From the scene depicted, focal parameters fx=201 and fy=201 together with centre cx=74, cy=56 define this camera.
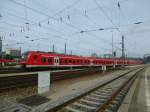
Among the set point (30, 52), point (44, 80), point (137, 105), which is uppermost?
point (30, 52)

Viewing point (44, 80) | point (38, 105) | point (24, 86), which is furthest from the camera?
point (24, 86)

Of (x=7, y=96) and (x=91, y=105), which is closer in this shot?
(x=91, y=105)

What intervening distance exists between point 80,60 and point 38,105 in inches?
1333

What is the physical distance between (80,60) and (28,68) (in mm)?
15966

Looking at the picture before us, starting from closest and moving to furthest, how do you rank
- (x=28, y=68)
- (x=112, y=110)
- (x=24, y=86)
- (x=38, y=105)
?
(x=112, y=110), (x=38, y=105), (x=24, y=86), (x=28, y=68)

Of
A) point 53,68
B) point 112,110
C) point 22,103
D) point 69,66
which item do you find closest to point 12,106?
point 22,103

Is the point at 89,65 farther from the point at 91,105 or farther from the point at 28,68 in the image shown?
the point at 91,105

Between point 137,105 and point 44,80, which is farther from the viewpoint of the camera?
point 44,80

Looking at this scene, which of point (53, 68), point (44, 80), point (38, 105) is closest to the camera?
point (38, 105)

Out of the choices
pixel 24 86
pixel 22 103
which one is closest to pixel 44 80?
pixel 24 86

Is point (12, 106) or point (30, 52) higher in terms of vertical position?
point (30, 52)

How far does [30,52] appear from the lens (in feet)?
94.3

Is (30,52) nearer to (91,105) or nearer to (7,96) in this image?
(7,96)

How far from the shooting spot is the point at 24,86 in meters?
13.6
